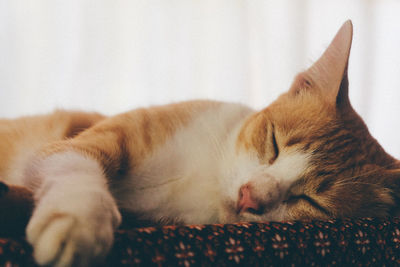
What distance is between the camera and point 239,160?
39.6 inches

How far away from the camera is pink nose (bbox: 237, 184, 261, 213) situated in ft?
2.83

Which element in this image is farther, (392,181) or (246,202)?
(392,181)

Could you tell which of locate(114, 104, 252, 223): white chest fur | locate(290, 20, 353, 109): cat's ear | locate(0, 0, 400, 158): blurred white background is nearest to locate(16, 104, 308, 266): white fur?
locate(114, 104, 252, 223): white chest fur

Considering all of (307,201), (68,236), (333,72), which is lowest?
(307,201)

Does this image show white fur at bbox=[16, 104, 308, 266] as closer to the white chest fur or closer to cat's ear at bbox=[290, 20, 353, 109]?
the white chest fur

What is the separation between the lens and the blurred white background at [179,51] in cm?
169

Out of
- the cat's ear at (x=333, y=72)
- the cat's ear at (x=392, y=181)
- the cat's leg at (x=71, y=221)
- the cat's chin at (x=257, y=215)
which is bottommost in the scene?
the cat's chin at (x=257, y=215)

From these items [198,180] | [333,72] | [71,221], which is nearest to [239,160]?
[198,180]

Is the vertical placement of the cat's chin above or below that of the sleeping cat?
below

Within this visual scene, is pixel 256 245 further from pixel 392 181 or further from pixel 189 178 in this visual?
pixel 392 181

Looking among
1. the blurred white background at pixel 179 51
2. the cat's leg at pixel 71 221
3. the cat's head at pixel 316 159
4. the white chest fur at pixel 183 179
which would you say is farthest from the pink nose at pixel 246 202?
the blurred white background at pixel 179 51

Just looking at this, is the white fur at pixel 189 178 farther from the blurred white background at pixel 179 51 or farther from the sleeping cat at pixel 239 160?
the blurred white background at pixel 179 51

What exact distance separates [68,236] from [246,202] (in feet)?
1.58

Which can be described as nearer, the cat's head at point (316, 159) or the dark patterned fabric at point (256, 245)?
the dark patterned fabric at point (256, 245)
